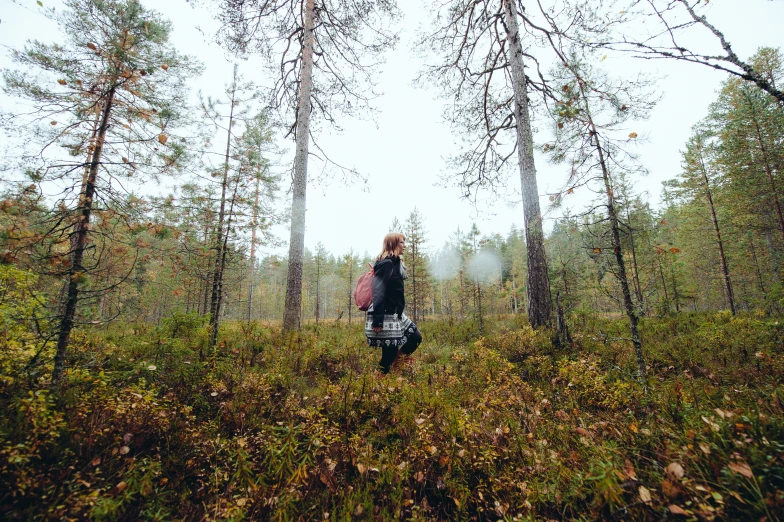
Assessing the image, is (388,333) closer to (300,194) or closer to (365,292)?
(365,292)

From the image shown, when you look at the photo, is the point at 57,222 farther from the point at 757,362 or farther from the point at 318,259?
the point at 318,259

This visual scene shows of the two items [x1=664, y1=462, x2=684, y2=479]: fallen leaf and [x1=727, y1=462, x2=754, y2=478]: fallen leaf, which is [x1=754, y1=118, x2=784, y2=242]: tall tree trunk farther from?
[x1=664, y1=462, x2=684, y2=479]: fallen leaf

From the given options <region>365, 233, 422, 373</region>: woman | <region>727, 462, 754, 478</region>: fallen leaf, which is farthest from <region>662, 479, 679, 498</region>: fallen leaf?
<region>365, 233, 422, 373</region>: woman

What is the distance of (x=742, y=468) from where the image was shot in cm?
144

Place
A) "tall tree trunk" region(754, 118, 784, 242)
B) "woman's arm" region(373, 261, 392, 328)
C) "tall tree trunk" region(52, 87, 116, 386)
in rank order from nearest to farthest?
1. "tall tree trunk" region(52, 87, 116, 386)
2. "woman's arm" region(373, 261, 392, 328)
3. "tall tree trunk" region(754, 118, 784, 242)

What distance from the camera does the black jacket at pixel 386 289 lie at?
167 inches

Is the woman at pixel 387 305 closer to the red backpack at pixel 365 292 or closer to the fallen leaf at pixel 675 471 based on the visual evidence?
the red backpack at pixel 365 292

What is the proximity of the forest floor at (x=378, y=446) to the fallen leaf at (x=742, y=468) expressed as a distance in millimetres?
16

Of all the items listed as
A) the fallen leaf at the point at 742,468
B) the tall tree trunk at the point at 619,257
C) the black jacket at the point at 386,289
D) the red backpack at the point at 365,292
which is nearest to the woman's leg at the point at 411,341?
the black jacket at the point at 386,289

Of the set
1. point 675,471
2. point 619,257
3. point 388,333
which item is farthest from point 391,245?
point 675,471

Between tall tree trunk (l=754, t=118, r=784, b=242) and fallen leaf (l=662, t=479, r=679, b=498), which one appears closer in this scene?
fallen leaf (l=662, t=479, r=679, b=498)

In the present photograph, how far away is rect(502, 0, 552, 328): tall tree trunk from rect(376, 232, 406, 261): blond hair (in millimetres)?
3776

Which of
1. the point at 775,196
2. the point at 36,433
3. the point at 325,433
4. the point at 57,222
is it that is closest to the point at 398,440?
the point at 325,433

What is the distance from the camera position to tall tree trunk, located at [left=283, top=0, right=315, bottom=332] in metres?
7.68
